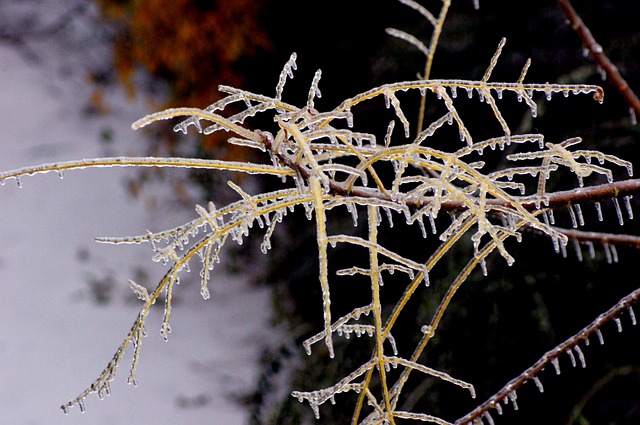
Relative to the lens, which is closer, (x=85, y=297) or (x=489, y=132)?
(x=489, y=132)

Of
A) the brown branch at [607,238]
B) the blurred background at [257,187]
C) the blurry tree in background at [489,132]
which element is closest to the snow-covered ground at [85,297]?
the blurred background at [257,187]

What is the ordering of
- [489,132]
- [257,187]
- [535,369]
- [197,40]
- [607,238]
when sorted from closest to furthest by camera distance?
[535,369], [607,238], [489,132], [197,40], [257,187]

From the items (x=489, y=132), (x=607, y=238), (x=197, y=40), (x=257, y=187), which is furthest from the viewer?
(x=257, y=187)

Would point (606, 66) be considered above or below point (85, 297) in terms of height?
below

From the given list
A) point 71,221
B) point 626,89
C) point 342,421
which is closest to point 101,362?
point 71,221

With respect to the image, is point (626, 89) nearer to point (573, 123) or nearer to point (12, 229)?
point (573, 123)

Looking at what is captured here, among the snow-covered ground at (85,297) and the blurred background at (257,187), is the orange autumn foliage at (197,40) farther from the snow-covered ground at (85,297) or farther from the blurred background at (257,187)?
the snow-covered ground at (85,297)

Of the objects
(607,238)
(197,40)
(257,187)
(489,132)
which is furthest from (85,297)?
(607,238)

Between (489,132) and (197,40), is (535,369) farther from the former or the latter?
(197,40)
